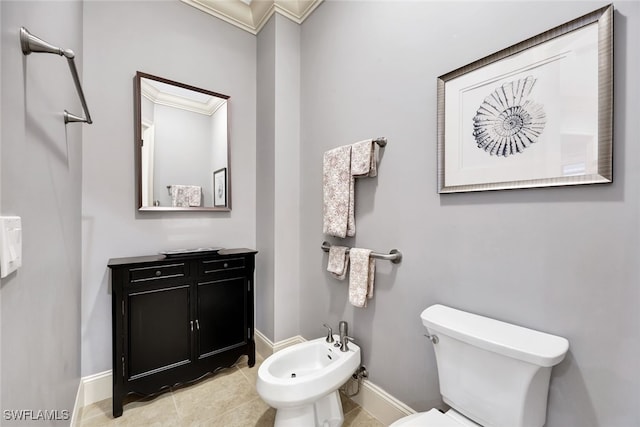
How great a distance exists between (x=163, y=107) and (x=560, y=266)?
7.99ft

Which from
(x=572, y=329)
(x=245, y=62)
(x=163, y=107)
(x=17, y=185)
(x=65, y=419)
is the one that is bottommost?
(x=65, y=419)

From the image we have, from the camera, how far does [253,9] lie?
2.26 m

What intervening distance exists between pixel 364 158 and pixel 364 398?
144 cm

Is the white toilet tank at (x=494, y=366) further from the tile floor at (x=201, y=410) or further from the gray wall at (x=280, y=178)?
the gray wall at (x=280, y=178)

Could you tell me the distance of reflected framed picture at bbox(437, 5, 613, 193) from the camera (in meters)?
0.86

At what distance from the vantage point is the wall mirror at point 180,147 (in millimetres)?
1879

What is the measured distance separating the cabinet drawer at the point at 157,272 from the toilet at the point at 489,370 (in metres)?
1.50

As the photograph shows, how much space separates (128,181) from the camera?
1.84m

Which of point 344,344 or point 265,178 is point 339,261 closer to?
point 344,344

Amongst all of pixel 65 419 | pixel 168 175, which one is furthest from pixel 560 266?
pixel 168 175

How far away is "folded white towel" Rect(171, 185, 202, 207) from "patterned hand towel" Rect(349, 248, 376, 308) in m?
1.33

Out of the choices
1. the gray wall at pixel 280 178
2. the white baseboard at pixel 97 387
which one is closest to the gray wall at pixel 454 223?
the gray wall at pixel 280 178

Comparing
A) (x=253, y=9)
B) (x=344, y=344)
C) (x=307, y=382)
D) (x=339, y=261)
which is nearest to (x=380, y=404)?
(x=344, y=344)

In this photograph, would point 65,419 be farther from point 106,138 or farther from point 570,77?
point 570,77
